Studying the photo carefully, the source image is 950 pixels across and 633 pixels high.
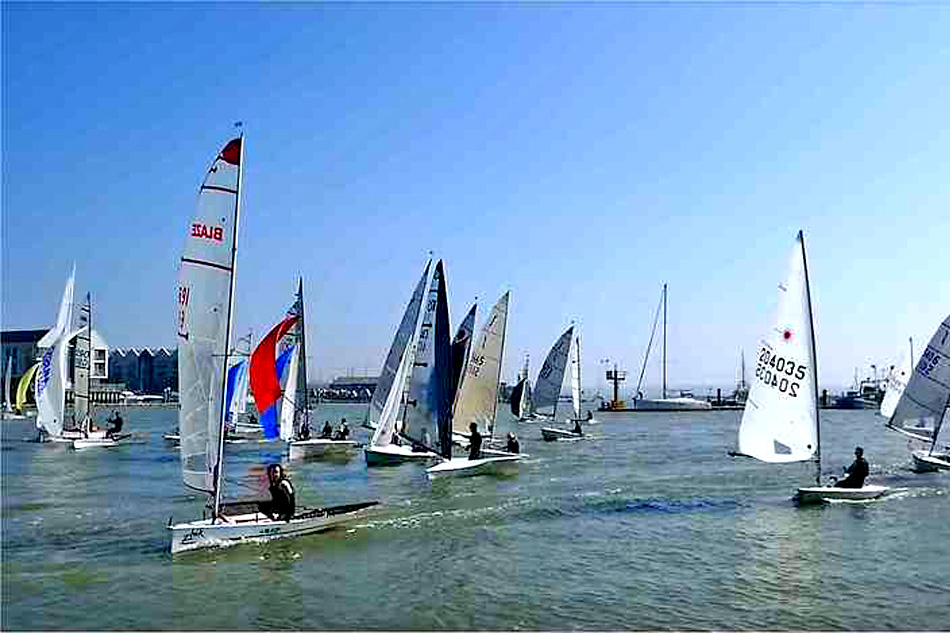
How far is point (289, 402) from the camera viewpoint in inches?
1624

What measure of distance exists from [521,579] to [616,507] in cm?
839

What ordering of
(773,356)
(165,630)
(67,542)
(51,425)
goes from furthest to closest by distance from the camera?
(51,425) → (773,356) → (67,542) → (165,630)


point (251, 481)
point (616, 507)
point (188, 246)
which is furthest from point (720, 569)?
point (251, 481)

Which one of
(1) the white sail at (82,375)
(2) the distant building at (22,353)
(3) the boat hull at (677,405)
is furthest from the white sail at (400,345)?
(2) the distant building at (22,353)

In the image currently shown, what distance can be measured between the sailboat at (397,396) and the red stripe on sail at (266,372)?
14.3 feet

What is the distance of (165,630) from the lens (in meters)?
12.3

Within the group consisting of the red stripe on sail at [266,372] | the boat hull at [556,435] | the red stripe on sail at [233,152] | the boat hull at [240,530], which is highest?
the red stripe on sail at [233,152]

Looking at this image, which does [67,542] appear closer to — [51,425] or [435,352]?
[435,352]

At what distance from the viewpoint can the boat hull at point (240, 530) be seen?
1611cm

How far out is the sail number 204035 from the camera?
2403 centimetres

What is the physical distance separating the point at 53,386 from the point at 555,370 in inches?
1083

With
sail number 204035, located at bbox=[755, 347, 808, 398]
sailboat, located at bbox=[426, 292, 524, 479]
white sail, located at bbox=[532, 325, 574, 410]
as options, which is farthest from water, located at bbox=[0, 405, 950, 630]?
white sail, located at bbox=[532, 325, 574, 410]

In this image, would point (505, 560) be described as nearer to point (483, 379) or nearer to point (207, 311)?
point (207, 311)

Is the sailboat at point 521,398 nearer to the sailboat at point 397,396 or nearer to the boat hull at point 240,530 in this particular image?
the sailboat at point 397,396
